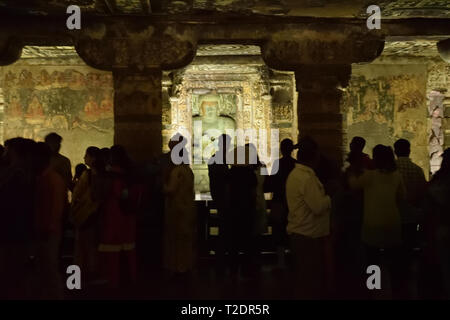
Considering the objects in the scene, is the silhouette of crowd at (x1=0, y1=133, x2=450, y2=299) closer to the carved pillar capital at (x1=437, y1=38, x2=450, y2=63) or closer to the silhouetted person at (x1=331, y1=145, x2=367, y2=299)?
the silhouetted person at (x1=331, y1=145, x2=367, y2=299)

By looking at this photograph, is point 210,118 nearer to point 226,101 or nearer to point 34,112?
point 226,101

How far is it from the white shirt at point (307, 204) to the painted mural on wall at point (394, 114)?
22.1 feet

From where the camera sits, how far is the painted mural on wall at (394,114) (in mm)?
10391

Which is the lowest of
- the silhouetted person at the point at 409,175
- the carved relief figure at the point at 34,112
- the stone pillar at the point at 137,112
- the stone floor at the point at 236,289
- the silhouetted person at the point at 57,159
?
the stone floor at the point at 236,289

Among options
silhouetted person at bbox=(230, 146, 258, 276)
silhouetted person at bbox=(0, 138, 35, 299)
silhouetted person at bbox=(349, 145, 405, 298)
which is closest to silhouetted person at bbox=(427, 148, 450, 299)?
silhouetted person at bbox=(349, 145, 405, 298)

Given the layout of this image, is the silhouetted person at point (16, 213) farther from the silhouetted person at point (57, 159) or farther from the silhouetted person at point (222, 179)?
the silhouetted person at point (222, 179)

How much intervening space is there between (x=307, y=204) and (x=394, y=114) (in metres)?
7.20

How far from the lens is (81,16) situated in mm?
6660

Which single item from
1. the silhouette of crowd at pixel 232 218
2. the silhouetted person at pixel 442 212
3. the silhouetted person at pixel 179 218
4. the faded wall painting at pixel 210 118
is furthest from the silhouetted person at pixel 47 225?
the faded wall painting at pixel 210 118

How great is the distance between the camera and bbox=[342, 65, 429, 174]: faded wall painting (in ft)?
34.1

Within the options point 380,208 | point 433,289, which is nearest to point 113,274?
point 380,208

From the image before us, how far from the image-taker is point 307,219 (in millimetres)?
3977

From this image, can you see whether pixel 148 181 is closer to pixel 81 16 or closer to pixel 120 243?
pixel 120 243

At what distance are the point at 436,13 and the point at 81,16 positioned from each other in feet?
15.7
